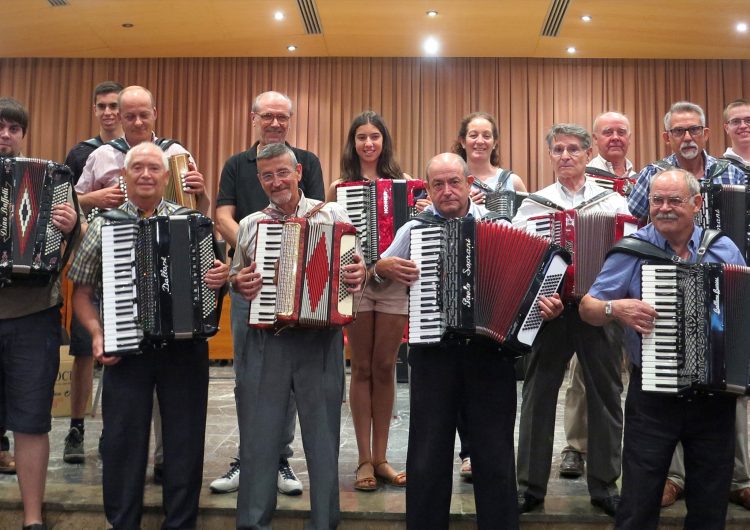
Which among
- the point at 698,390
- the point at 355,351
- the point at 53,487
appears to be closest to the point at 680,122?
the point at 698,390

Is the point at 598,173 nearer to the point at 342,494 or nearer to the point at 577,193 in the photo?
the point at 577,193

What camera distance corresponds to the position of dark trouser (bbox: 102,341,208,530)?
2.94 metres

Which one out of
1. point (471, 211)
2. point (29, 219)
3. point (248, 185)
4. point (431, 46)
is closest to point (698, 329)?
point (471, 211)

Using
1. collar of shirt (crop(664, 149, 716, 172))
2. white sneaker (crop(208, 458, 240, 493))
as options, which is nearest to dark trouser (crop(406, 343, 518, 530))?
white sneaker (crop(208, 458, 240, 493))

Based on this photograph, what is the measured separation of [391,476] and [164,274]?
4.78 feet

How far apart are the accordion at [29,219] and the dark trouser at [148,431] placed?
1.61 feet

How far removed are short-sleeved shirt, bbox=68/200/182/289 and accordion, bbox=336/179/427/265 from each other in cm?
76

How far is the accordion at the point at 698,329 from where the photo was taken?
257 cm

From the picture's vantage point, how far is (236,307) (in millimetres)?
3297

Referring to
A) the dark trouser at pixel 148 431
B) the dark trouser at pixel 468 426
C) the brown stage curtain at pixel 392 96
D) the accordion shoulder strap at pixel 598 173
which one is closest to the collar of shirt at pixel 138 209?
the dark trouser at pixel 148 431

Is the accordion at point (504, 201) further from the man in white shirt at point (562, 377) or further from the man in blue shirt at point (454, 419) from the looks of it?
the man in blue shirt at point (454, 419)

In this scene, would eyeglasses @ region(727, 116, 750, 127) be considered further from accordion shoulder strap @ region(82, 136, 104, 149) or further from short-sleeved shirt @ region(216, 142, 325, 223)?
accordion shoulder strap @ region(82, 136, 104, 149)

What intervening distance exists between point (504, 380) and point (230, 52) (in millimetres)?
7345

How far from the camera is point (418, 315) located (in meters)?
2.85
